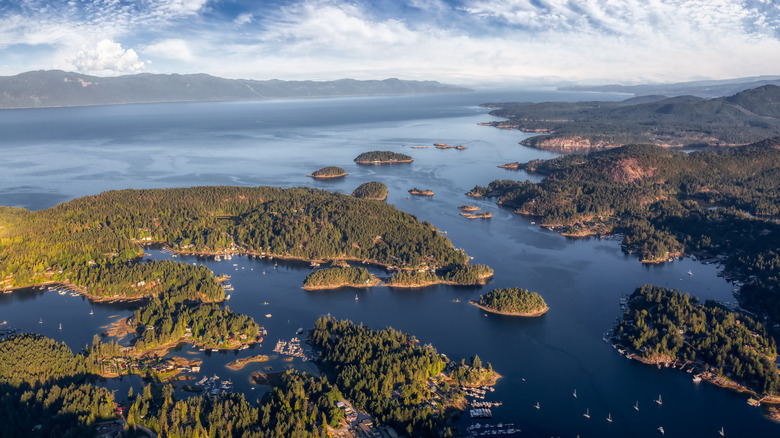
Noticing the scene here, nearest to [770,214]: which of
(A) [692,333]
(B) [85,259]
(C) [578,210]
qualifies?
(C) [578,210]

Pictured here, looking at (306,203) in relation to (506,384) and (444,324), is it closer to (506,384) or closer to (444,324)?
(444,324)

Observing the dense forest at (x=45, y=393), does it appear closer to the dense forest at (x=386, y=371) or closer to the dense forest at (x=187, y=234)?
the dense forest at (x=187, y=234)

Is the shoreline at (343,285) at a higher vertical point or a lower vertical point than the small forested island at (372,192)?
lower

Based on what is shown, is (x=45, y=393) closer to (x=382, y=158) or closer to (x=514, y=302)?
(x=514, y=302)

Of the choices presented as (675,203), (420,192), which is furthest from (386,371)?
(675,203)

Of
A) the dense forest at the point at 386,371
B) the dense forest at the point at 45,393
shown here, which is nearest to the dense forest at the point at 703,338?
the dense forest at the point at 386,371

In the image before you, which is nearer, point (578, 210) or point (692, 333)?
point (692, 333)
